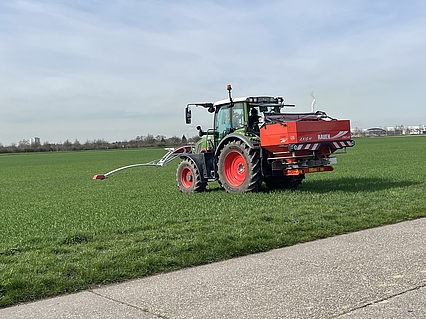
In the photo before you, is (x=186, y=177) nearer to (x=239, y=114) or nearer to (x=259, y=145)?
(x=239, y=114)

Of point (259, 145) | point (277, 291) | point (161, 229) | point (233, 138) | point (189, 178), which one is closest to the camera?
point (277, 291)

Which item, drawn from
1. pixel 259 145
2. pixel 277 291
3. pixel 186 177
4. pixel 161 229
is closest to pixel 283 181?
pixel 259 145

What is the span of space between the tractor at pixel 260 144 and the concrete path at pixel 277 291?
6.12m

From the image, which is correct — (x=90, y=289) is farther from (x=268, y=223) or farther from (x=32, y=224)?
(x=32, y=224)

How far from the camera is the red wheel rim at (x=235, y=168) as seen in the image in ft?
47.1

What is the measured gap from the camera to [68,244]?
7.86 meters

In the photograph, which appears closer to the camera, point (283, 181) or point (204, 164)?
point (283, 181)

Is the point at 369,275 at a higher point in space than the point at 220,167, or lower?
lower

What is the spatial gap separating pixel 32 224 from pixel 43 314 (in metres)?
5.72

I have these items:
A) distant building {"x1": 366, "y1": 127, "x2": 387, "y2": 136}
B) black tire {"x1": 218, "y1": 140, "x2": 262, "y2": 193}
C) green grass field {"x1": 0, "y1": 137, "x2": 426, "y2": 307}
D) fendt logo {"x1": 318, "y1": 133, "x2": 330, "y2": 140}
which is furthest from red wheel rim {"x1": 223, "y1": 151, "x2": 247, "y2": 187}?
distant building {"x1": 366, "y1": 127, "x2": 387, "y2": 136}

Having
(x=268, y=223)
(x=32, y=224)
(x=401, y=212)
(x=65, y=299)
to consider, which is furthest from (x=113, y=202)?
(x=65, y=299)

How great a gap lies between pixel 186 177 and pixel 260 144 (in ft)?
12.4

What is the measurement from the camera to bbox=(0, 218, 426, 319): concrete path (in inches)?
186

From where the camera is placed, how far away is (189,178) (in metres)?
16.4
